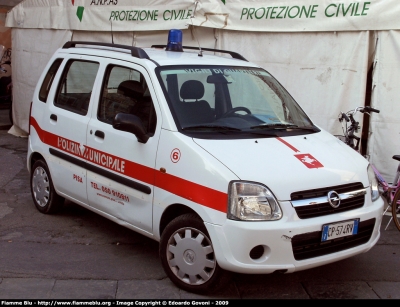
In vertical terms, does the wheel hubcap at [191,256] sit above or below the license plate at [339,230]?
below

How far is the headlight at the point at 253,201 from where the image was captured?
411 centimetres

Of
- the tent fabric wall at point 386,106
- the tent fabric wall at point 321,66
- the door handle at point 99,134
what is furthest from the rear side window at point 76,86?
the tent fabric wall at point 386,106

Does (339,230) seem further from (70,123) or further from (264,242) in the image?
(70,123)

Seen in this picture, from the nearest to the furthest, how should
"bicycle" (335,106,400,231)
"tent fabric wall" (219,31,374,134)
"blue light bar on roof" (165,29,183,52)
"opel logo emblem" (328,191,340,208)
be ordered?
"opel logo emblem" (328,191,340,208) → "blue light bar on roof" (165,29,183,52) → "bicycle" (335,106,400,231) → "tent fabric wall" (219,31,374,134)

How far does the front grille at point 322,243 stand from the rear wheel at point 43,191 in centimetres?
311

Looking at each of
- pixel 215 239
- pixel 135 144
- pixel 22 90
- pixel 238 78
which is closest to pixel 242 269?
pixel 215 239

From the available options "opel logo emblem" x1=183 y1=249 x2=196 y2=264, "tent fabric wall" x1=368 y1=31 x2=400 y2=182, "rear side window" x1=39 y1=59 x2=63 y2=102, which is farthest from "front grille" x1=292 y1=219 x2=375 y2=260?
"rear side window" x1=39 y1=59 x2=63 y2=102

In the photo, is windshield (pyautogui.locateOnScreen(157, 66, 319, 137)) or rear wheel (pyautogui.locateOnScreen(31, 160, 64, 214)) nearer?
windshield (pyautogui.locateOnScreen(157, 66, 319, 137))

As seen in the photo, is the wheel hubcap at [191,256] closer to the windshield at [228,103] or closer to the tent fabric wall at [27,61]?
the windshield at [228,103]

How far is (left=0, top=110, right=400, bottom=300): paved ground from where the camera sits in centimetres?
457

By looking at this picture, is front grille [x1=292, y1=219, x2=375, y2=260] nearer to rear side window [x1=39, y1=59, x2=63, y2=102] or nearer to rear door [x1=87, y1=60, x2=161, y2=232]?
rear door [x1=87, y1=60, x2=161, y2=232]

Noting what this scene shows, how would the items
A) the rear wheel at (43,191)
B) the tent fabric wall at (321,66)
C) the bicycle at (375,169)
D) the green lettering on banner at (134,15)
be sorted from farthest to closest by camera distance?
the green lettering on banner at (134,15) → the tent fabric wall at (321,66) → the rear wheel at (43,191) → the bicycle at (375,169)

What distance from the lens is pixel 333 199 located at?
4328 mm

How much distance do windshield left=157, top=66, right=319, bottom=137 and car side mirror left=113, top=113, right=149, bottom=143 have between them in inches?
11.7
